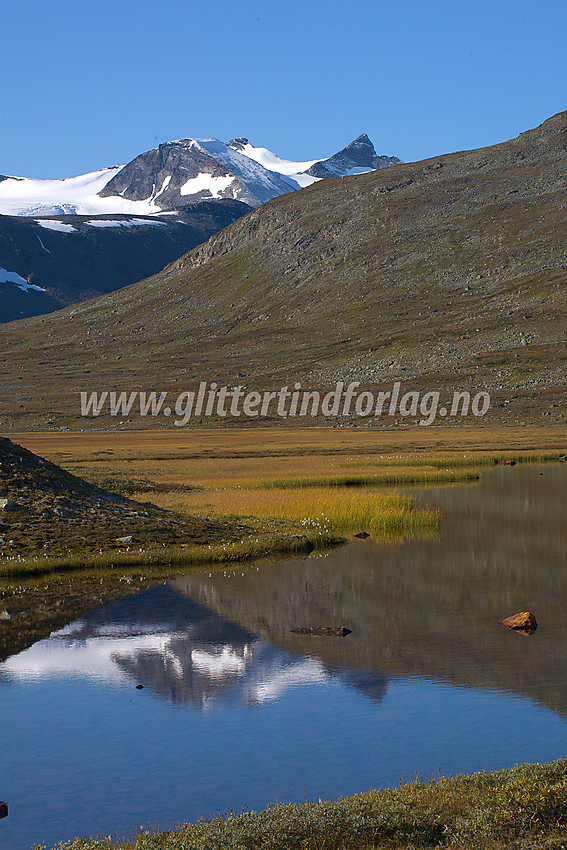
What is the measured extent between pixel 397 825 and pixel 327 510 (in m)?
37.8

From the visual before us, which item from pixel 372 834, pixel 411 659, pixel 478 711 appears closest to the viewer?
pixel 372 834

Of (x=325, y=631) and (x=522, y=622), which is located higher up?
(x=522, y=622)

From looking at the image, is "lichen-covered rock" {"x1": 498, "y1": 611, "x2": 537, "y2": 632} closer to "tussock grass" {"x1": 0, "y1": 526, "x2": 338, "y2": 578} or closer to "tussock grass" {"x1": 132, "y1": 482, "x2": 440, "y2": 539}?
"tussock grass" {"x1": 0, "y1": 526, "x2": 338, "y2": 578}

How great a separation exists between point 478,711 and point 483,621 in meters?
8.08

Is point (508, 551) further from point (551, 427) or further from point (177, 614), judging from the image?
point (551, 427)

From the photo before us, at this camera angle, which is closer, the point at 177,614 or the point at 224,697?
the point at 224,697

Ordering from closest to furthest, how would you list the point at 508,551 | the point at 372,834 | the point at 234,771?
the point at 372,834
the point at 234,771
the point at 508,551

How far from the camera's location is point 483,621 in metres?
26.3

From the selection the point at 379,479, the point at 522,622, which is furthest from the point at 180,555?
the point at 379,479

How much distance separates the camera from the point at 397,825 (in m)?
11.7

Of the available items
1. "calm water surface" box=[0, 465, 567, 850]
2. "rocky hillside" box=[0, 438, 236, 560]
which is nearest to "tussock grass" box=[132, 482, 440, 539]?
"rocky hillside" box=[0, 438, 236, 560]

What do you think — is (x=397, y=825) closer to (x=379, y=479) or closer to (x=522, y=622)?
(x=522, y=622)

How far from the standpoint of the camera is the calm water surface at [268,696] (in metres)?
14.9

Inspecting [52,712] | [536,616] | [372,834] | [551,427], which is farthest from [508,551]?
[551,427]
